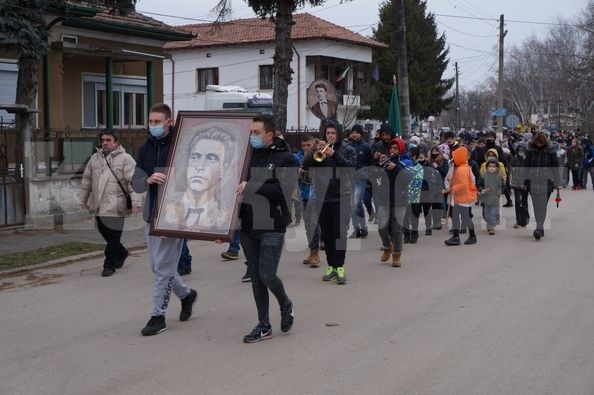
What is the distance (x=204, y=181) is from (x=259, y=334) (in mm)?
1387

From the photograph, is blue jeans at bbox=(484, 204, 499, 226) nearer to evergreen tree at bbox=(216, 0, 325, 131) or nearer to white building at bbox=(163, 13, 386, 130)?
evergreen tree at bbox=(216, 0, 325, 131)

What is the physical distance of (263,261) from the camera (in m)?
6.44

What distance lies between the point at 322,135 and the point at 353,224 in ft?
13.2

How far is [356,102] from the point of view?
47.8m

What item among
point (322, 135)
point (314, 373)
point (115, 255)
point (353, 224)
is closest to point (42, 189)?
point (115, 255)

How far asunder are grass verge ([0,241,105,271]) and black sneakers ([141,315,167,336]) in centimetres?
410

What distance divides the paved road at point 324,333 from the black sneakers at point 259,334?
3.1 inches

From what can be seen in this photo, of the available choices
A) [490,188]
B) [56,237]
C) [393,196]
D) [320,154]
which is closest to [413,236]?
[490,188]

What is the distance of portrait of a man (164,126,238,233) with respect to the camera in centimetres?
645

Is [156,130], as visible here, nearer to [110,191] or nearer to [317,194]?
[317,194]

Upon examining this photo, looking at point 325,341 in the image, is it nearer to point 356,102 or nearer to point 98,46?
point 98,46

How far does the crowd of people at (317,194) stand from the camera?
645cm

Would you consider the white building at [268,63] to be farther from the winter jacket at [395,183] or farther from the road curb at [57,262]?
the winter jacket at [395,183]

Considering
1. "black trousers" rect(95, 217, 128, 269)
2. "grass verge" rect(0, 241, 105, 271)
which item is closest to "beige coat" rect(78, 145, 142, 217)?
"black trousers" rect(95, 217, 128, 269)
